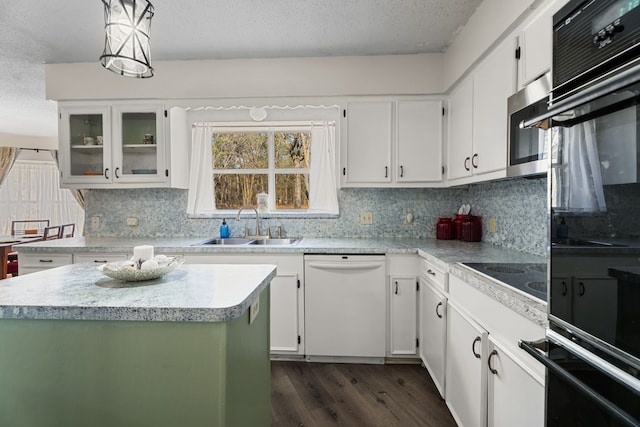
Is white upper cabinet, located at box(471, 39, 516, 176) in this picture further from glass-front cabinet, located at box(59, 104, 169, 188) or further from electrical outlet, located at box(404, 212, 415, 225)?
glass-front cabinet, located at box(59, 104, 169, 188)

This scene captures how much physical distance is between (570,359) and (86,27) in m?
3.18

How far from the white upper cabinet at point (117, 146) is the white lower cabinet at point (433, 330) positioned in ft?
7.40

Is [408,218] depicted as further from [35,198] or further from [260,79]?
[35,198]

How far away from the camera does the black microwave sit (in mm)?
656

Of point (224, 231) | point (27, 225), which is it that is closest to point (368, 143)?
point (224, 231)

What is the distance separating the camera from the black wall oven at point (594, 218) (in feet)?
2.19

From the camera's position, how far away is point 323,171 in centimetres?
317

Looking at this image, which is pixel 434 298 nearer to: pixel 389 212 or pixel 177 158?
pixel 389 212

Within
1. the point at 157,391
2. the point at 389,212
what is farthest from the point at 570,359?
the point at 389,212

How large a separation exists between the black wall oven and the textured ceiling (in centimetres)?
151

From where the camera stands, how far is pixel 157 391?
1.03 meters

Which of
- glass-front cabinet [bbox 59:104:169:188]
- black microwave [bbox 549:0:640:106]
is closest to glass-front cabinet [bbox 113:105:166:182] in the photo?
glass-front cabinet [bbox 59:104:169:188]

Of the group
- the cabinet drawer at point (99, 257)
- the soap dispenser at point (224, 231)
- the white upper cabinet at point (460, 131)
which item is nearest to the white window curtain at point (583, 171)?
the white upper cabinet at point (460, 131)

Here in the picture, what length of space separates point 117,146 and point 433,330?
9.61 ft
